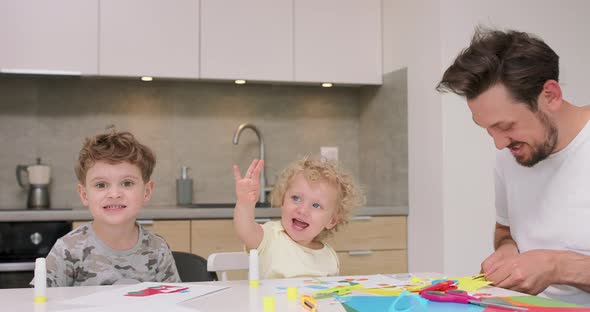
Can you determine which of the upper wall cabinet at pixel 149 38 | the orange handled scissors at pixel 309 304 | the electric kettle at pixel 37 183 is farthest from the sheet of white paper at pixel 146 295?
the electric kettle at pixel 37 183

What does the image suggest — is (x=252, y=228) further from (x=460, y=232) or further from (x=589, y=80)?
(x=589, y=80)

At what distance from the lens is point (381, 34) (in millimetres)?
3941

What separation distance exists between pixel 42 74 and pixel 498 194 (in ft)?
7.79

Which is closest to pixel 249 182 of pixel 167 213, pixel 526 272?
pixel 526 272

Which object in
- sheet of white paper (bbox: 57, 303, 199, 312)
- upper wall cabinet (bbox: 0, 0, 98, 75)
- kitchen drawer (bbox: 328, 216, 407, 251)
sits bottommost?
kitchen drawer (bbox: 328, 216, 407, 251)

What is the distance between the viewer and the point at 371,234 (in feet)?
11.7

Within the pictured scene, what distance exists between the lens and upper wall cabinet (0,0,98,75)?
3.44 metres

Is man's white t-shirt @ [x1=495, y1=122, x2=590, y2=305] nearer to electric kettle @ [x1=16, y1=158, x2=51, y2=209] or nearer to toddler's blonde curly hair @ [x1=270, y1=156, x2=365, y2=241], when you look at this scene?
toddler's blonde curly hair @ [x1=270, y1=156, x2=365, y2=241]

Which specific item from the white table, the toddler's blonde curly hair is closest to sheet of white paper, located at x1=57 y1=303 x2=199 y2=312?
the white table

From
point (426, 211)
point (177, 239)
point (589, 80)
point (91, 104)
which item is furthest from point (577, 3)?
point (91, 104)

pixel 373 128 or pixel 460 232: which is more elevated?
pixel 373 128

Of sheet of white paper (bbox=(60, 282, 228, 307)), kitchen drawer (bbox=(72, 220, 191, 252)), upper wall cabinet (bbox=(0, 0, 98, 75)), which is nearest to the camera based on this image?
sheet of white paper (bbox=(60, 282, 228, 307))

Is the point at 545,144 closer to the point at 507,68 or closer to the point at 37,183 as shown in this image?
the point at 507,68

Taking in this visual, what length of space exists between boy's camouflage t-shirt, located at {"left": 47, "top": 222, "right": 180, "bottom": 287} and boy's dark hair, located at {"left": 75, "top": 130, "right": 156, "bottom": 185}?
7.2 inches
